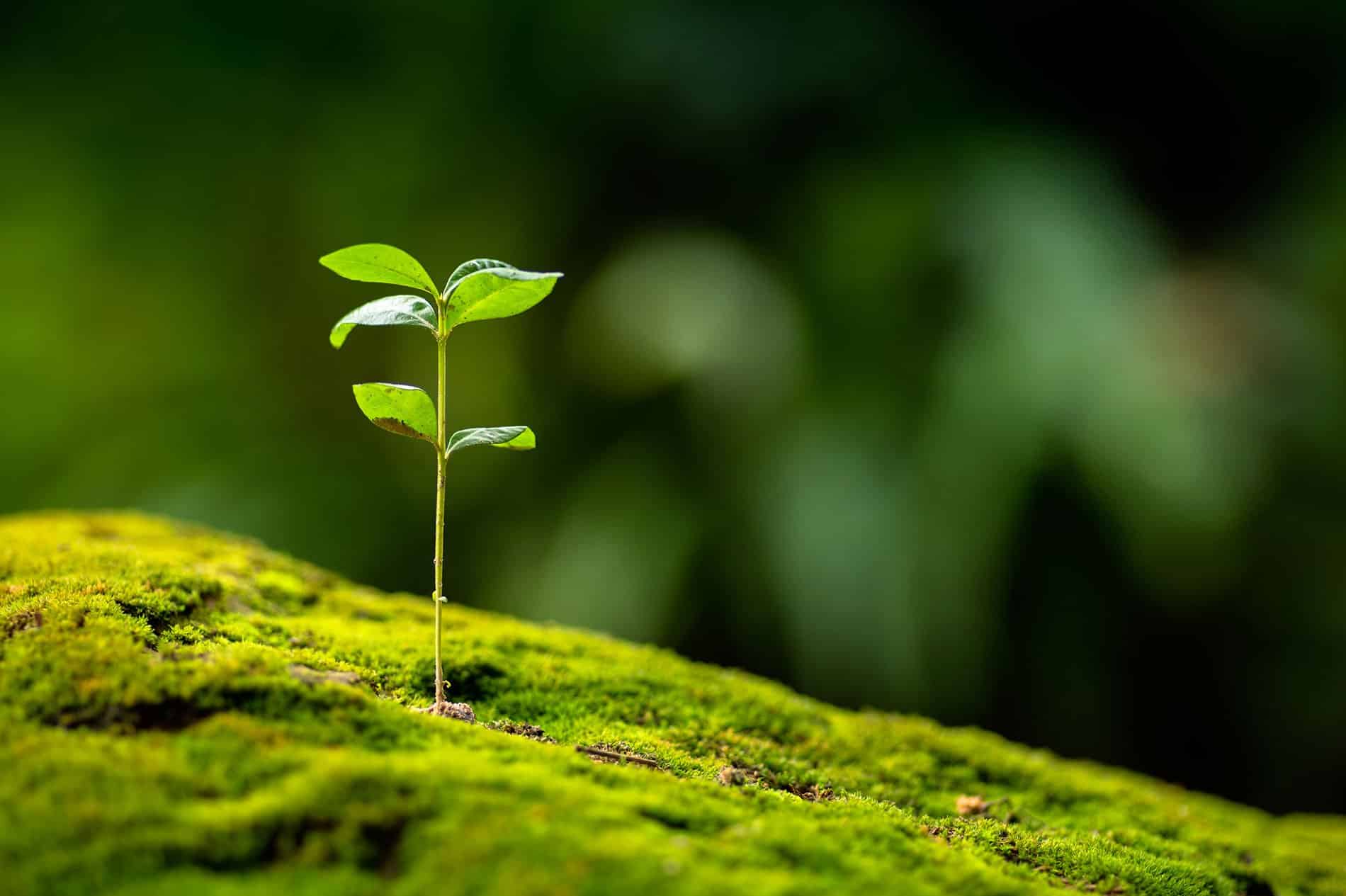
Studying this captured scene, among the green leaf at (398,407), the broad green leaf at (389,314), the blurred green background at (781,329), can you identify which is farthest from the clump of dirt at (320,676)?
the blurred green background at (781,329)

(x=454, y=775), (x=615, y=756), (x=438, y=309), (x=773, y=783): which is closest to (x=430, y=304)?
(x=438, y=309)

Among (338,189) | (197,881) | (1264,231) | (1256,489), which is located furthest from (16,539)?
(1264,231)

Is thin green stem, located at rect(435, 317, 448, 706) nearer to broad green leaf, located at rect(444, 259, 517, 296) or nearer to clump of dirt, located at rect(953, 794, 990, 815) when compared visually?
broad green leaf, located at rect(444, 259, 517, 296)

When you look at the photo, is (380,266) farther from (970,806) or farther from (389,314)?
(970,806)

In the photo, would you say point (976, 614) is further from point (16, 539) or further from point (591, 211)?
point (16, 539)

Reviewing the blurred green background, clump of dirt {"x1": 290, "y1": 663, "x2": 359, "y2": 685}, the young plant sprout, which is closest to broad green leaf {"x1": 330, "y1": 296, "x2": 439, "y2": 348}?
the young plant sprout

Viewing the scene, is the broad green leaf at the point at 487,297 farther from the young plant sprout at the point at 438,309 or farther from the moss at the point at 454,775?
the moss at the point at 454,775
